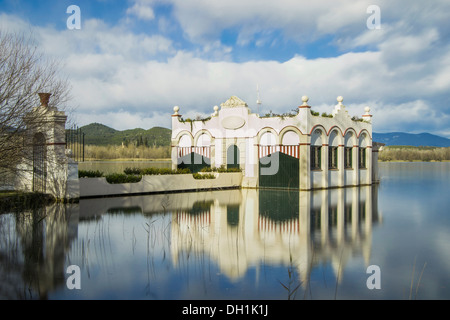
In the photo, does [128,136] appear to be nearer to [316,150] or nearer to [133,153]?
[133,153]

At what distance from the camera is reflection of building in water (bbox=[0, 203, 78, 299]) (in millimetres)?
6695

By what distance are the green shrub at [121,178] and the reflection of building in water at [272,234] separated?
4.84 meters

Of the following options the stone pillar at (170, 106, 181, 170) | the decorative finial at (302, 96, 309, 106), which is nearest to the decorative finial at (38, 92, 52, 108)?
the decorative finial at (302, 96, 309, 106)

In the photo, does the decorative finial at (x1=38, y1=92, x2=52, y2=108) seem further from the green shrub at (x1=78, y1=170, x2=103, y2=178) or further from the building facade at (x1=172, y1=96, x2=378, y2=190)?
the building facade at (x1=172, y1=96, x2=378, y2=190)

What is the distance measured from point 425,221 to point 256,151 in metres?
13.3

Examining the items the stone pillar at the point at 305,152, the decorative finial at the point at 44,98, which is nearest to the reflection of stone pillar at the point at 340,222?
the stone pillar at the point at 305,152

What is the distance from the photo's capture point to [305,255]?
29.4 feet

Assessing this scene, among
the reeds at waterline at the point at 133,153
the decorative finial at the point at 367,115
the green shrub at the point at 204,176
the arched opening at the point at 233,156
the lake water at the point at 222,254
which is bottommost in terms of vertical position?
the lake water at the point at 222,254

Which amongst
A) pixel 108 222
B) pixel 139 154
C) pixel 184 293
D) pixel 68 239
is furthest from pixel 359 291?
pixel 139 154

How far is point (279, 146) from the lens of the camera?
2589 centimetres

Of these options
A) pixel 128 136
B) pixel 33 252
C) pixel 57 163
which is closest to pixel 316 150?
pixel 57 163

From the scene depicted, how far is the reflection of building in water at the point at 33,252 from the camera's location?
6695mm

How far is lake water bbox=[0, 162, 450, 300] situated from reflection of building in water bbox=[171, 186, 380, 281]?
0.03 m

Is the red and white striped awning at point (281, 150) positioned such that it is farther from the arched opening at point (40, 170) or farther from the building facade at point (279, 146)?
the arched opening at point (40, 170)
